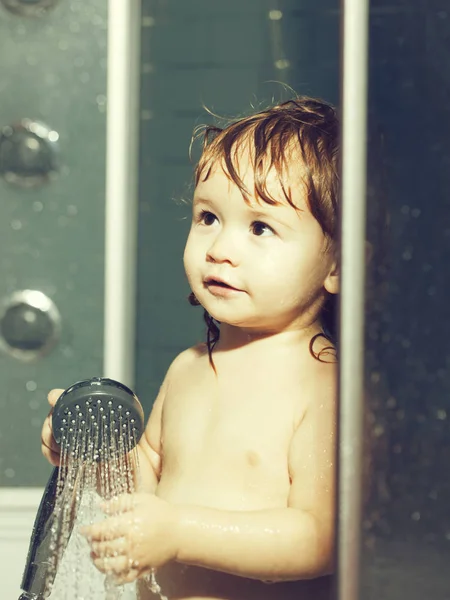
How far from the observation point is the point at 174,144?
1.52m

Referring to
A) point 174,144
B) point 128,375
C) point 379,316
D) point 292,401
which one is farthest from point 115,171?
point 379,316

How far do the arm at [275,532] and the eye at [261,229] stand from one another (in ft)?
0.55

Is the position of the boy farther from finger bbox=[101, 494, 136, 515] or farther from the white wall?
the white wall

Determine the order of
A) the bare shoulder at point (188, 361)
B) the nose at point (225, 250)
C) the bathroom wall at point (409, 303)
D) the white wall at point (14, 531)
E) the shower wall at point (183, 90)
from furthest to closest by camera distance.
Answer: the shower wall at point (183, 90)
the white wall at point (14, 531)
the bare shoulder at point (188, 361)
the nose at point (225, 250)
the bathroom wall at point (409, 303)

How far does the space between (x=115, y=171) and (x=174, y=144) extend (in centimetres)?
19

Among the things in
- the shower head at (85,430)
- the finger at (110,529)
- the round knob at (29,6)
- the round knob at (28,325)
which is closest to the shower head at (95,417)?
the shower head at (85,430)

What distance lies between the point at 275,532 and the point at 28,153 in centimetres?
73

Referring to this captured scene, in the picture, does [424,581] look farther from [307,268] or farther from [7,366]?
[7,366]

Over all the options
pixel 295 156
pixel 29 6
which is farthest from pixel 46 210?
pixel 295 156

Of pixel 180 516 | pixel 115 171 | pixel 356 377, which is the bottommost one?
pixel 180 516

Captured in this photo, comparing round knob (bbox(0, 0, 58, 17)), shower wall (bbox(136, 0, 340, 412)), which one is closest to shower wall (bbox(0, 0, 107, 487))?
round knob (bbox(0, 0, 58, 17))

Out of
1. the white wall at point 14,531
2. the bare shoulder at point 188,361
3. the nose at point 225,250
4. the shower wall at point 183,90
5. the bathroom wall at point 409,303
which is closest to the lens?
the bathroom wall at point 409,303

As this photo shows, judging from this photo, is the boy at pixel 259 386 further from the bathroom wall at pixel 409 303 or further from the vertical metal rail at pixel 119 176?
the vertical metal rail at pixel 119 176

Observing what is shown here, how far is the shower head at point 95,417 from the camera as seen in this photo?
2.82ft
